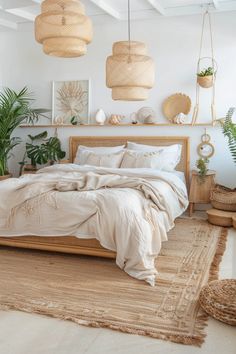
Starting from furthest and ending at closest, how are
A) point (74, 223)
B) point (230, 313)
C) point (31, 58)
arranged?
1. point (31, 58)
2. point (74, 223)
3. point (230, 313)

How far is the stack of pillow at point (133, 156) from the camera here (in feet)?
15.7

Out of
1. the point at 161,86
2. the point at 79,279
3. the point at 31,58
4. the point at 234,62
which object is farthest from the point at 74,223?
the point at 31,58

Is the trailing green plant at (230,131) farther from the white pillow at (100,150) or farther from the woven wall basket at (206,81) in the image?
the white pillow at (100,150)

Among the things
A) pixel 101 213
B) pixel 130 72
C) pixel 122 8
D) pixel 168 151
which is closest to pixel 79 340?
pixel 101 213

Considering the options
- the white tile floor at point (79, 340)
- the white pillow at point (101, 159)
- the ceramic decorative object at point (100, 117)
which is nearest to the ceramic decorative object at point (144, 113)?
the ceramic decorative object at point (100, 117)

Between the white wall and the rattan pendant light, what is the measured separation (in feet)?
7.23

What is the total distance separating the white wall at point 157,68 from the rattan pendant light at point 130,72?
2.20m

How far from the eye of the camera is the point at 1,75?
624 centimetres

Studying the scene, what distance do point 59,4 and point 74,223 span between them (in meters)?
1.75

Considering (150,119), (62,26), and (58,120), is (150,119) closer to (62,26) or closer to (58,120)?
(58,120)

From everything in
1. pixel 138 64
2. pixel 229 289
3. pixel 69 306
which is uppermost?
pixel 138 64

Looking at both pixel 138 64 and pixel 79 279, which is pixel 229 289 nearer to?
pixel 79 279

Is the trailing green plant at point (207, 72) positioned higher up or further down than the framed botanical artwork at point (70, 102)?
higher up

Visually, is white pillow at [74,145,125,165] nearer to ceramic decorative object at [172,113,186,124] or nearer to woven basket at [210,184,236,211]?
ceramic decorative object at [172,113,186,124]
